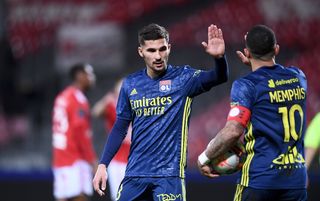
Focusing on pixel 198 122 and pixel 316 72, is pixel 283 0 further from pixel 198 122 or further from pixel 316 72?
pixel 198 122

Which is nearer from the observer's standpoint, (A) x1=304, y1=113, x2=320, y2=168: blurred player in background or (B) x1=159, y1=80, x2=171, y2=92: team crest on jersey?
(B) x1=159, y1=80, x2=171, y2=92: team crest on jersey

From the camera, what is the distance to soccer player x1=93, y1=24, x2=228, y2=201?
6211mm

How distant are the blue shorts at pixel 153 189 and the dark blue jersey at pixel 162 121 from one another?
0.14 feet

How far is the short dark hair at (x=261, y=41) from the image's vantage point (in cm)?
587

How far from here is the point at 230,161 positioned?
6.08 m

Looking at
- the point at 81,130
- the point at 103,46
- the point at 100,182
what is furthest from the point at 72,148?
the point at 103,46

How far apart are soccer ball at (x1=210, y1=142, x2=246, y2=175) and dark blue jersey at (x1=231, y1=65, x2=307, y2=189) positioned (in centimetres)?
19

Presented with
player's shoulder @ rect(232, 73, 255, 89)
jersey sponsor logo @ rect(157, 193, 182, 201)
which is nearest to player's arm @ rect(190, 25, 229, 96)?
player's shoulder @ rect(232, 73, 255, 89)

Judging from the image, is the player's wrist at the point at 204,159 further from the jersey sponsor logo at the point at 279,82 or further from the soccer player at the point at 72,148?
the soccer player at the point at 72,148

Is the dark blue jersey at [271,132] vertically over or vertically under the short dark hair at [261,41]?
under

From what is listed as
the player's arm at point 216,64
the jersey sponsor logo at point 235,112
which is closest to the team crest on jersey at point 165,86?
the player's arm at point 216,64

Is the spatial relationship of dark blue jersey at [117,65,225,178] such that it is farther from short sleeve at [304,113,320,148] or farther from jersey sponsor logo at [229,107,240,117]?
short sleeve at [304,113,320,148]

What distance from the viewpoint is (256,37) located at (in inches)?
231

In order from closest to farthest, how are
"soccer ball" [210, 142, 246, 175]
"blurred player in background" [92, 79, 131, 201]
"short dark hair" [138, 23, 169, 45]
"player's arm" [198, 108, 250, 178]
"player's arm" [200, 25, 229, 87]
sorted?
1. "player's arm" [198, 108, 250, 178]
2. "player's arm" [200, 25, 229, 87]
3. "soccer ball" [210, 142, 246, 175]
4. "short dark hair" [138, 23, 169, 45]
5. "blurred player in background" [92, 79, 131, 201]
